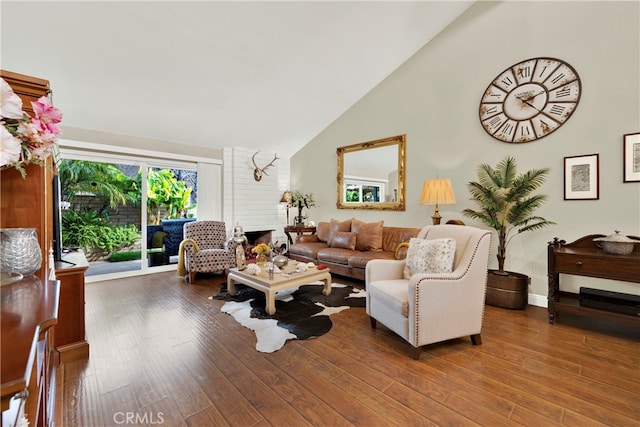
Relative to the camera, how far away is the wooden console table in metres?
2.46

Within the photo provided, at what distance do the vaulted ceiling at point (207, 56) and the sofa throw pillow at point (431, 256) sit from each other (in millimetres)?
2959

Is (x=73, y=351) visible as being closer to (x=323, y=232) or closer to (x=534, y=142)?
(x=323, y=232)

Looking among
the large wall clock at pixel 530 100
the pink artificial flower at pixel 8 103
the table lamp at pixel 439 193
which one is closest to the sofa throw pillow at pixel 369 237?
the table lamp at pixel 439 193

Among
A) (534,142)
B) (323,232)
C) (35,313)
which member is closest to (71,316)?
(35,313)

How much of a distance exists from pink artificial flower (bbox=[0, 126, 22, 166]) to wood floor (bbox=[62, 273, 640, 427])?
150 centimetres

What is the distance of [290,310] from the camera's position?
10.2ft

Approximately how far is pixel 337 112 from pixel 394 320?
4.26m

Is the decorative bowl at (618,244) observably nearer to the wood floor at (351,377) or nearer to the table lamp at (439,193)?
the wood floor at (351,377)

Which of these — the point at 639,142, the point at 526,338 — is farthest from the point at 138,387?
the point at 639,142

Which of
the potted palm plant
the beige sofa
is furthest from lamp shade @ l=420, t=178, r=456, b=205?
the beige sofa

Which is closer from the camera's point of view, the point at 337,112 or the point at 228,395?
the point at 228,395

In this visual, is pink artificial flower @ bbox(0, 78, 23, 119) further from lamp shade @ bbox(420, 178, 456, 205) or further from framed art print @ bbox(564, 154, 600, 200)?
framed art print @ bbox(564, 154, 600, 200)

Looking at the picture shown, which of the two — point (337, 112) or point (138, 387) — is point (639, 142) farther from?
point (138, 387)

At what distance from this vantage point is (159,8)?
2797 millimetres
